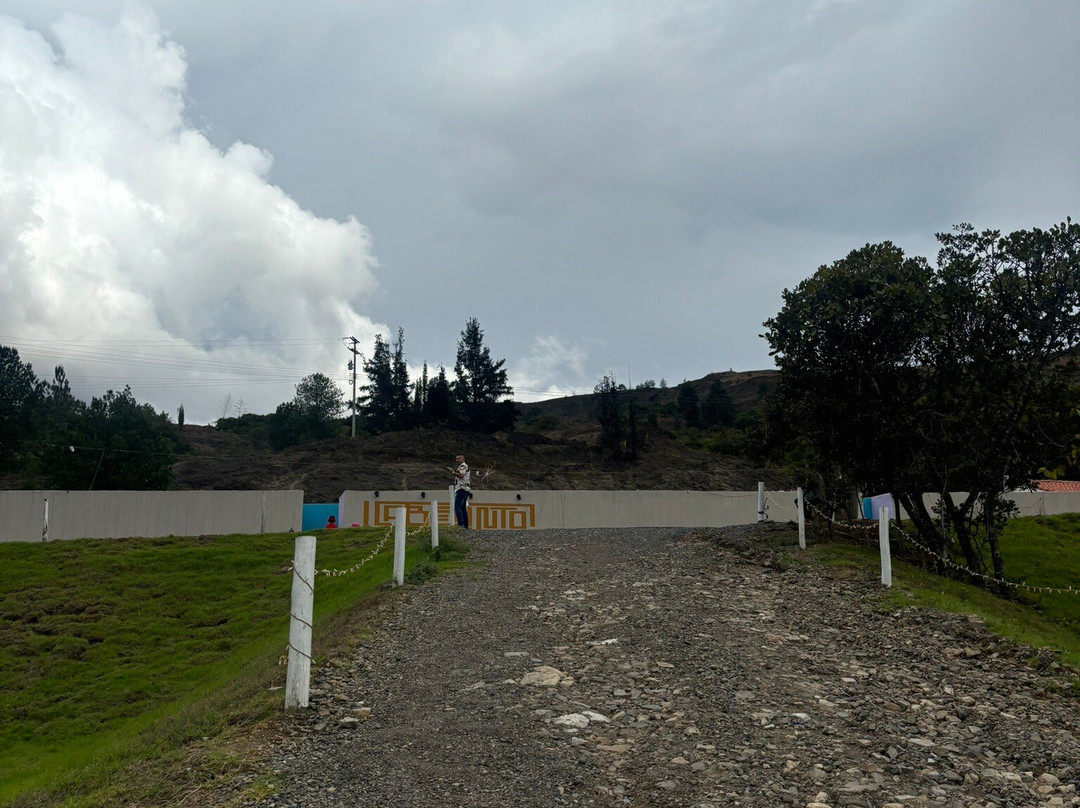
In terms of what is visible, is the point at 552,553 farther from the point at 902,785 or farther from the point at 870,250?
the point at 902,785

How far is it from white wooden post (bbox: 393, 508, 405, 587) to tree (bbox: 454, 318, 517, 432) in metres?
74.2

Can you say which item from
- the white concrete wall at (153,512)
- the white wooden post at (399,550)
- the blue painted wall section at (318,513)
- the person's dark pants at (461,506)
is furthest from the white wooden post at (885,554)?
the blue painted wall section at (318,513)

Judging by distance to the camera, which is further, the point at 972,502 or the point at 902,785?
the point at 972,502

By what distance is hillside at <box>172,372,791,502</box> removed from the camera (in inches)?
2413

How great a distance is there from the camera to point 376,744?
6875mm

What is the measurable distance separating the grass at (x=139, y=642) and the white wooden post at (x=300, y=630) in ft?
0.91

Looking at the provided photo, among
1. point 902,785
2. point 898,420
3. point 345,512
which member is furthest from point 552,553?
point 345,512

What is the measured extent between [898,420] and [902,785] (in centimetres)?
1409

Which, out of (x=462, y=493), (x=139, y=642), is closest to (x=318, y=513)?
(x=462, y=493)

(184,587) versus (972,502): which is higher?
(972,502)

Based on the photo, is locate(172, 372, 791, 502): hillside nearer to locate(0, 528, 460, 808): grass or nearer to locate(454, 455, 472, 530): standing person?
locate(0, 528, 460, 808): grass

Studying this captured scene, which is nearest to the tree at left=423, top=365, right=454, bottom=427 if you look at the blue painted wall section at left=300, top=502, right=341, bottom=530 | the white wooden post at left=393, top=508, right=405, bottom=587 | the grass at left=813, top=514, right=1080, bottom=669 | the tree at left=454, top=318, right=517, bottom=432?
the tree at left=454, top=318, right=517, bottom=432

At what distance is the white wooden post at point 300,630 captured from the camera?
7586 millimetres

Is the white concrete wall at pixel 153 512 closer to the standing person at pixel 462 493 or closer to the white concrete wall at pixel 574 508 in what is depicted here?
the white concrete wall at pixel 574 508
